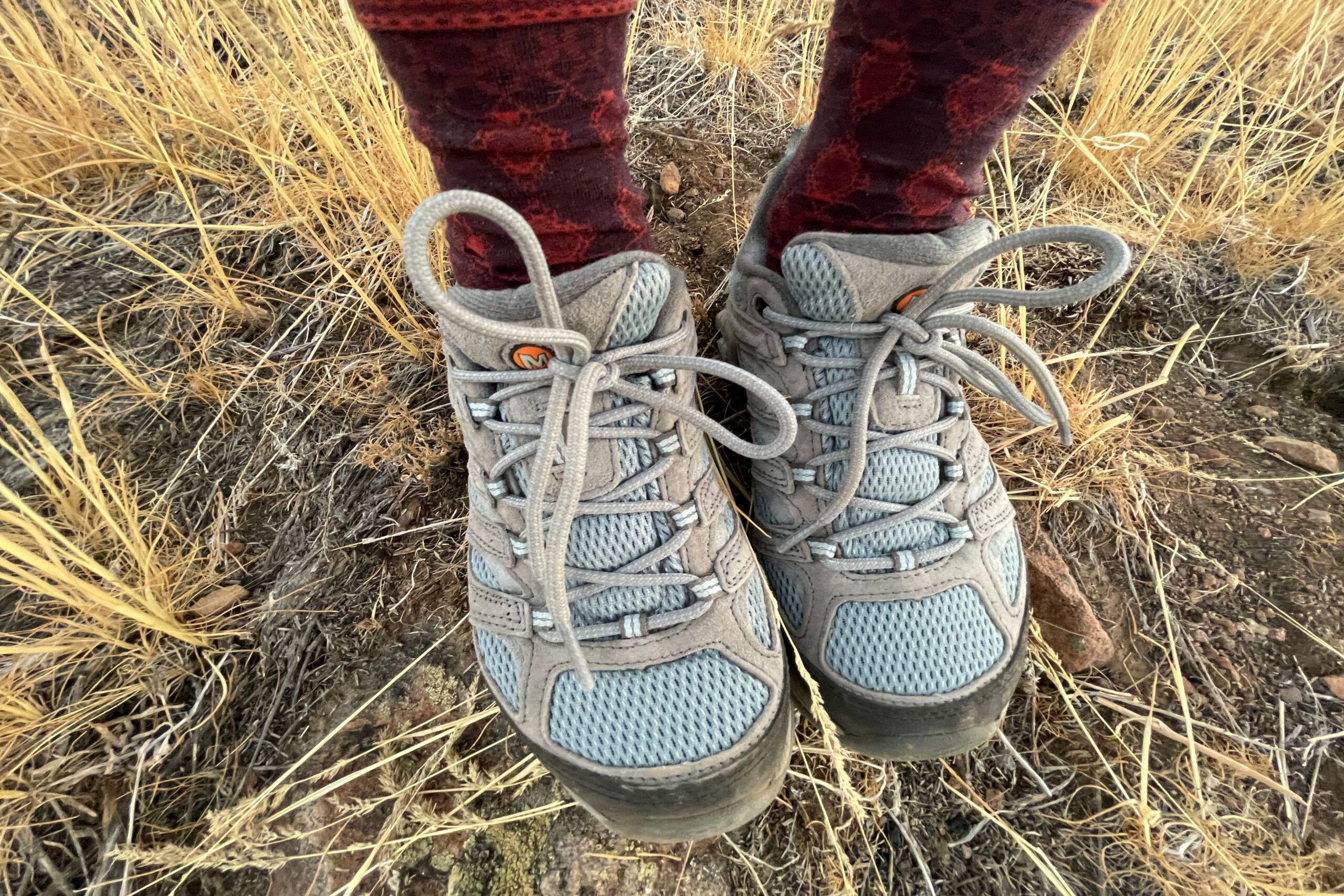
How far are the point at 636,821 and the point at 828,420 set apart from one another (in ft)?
1.47

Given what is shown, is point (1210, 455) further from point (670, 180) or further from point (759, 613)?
point (670, 180)

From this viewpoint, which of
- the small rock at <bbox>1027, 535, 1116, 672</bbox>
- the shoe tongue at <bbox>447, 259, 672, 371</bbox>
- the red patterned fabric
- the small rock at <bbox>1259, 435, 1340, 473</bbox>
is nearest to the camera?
the red patterned fabric

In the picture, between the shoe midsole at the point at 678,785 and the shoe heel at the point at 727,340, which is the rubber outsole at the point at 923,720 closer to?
the shoe midsole at the point at 678,785

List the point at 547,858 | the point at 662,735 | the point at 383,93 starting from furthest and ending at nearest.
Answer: the point at 383,93 < the point at 547,858 < the point at 662,735

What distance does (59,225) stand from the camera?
1.13 m

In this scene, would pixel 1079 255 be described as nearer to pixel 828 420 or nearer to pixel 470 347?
pixel 828 420

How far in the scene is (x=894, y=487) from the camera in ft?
2.30

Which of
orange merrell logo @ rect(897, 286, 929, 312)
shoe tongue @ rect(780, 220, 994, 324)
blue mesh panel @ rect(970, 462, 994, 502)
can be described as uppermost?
shoe tongue @ rect(780, 220, 994, 324)

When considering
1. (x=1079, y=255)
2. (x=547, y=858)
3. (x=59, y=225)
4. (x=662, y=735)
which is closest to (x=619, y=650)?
(x=662, y=735)

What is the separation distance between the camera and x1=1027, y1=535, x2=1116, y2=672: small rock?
2.64 feet

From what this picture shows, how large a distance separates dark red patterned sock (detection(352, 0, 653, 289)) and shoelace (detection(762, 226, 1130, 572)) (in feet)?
0.78

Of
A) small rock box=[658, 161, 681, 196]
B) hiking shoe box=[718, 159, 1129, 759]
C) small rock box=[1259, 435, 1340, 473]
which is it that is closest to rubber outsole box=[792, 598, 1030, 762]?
hiking shoe box=[718, 159, 1129, 759]

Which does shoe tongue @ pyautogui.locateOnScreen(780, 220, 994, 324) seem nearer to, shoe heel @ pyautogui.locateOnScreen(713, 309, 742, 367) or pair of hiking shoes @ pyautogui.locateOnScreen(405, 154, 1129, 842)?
pair of hiking shoes @ pyautogui.locateOnScreen(405, 154, 1129, 842)

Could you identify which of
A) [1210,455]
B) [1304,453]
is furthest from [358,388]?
[1304,453]
